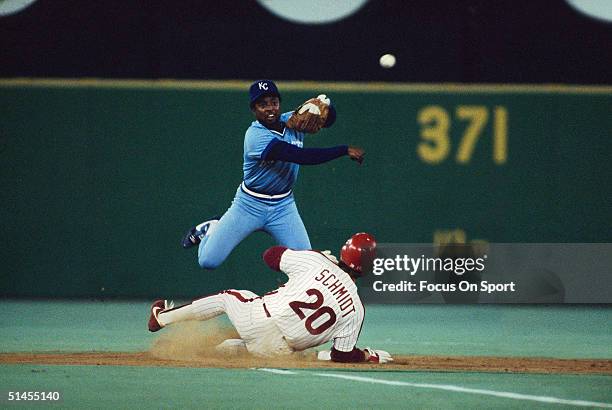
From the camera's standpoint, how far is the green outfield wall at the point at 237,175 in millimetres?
13086

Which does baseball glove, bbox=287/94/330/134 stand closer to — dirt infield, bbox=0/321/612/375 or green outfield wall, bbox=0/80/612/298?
dirt infield, bbox=0/321/612/375

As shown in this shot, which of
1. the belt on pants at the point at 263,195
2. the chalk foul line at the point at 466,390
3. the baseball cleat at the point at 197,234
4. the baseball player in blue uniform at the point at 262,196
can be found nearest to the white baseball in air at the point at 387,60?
the baseball player in blue uniform at the point at 262,196

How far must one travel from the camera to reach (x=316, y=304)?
24.8ft

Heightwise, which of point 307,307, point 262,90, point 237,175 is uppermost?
point 237,175

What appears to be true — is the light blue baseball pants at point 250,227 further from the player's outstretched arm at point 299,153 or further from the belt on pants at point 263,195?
the player's outstretched arm at point 299,153

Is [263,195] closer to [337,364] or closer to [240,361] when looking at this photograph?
[240,361]

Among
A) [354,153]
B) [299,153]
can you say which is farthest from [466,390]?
[299,153]

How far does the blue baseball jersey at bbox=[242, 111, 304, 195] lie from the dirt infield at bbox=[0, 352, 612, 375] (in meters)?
1.63

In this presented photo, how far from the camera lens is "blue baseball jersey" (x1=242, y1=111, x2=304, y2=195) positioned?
9.17m

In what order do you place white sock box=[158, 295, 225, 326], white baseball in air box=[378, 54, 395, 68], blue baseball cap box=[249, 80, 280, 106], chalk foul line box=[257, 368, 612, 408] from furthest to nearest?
1. white baseball in air box=[378, 54, 395, 68]
2. blue baseball cap box=[249, 80, 280, 106]
3. white sock box=[158, 295, 225, 326]
4. chalk foul line box=[257, 368, 612, 408]

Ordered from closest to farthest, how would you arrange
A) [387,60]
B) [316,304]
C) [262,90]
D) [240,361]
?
[316,304]
[240,361]
[262,90]
[387,60]

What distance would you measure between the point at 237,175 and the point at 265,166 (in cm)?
385

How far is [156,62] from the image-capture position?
43.5 feet

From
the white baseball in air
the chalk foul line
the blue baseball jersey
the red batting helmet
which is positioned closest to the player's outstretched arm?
the blue baseball jersey
